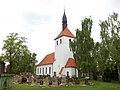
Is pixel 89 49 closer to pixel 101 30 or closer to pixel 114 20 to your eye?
pixel 101 30

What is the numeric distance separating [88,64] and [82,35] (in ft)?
20.5

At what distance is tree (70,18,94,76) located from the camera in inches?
1540

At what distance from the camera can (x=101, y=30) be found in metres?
36.4

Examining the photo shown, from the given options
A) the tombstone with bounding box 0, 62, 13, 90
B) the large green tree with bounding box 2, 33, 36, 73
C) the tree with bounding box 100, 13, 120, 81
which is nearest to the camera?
the tombstone with bounding box 0, 62, 13, 90

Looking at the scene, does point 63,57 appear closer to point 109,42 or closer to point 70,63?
point 70,63

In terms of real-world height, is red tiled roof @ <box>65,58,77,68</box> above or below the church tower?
below

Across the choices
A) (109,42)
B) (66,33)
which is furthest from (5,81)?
(66,33)

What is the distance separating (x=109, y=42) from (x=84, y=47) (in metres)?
6.69

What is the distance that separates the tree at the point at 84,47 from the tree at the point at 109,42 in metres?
3.55

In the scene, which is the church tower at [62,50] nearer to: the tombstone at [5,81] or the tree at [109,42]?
the tree at [109,42]

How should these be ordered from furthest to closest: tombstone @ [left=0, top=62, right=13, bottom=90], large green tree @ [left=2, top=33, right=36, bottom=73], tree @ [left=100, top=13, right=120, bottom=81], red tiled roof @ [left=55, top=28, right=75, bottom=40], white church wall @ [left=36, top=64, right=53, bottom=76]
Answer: white church wall @ [left=36, top=64, right=53, bottom=76] → red tiled roof @ [left=55, top=28, right=75, bottom=40] → large green tree @ [left=2, top=33, right=36, bottom=73] → tree @ [left=100, top=13, right=120, bottom=81] → tombstone @ [left=0, top=62, right=13, bottom=90]

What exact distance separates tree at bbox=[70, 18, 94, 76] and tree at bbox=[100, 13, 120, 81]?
3546 mm

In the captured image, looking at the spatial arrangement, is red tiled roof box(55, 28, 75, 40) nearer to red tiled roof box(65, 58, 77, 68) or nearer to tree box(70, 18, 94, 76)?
red tiled roof box(65, 58, 77, 68)

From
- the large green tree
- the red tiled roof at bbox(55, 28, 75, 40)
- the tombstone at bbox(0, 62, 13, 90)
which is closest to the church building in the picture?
the red tiled roof at bbox(55, 28, 75, 40)
